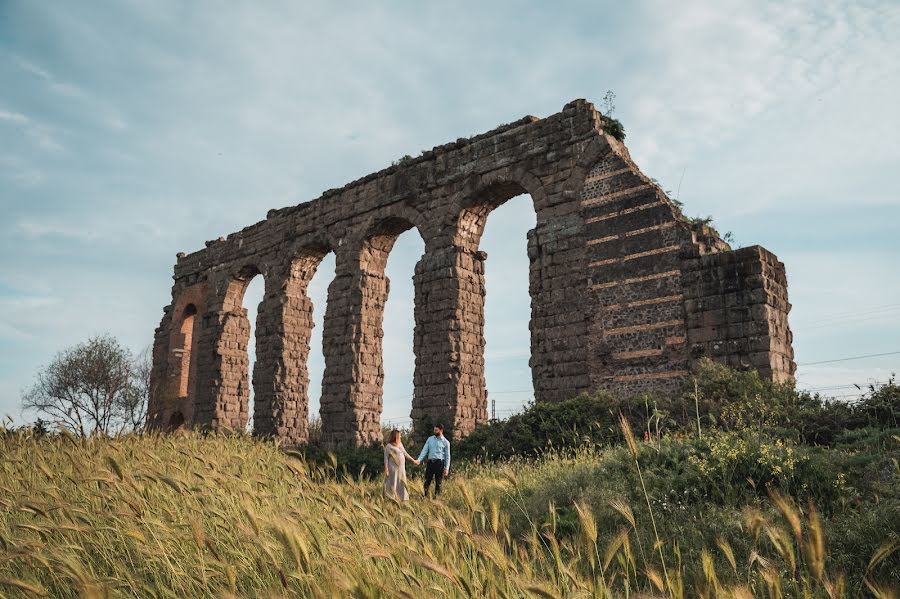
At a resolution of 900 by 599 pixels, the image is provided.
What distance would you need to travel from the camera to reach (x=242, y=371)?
21.5 m

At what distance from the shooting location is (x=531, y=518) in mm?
6738

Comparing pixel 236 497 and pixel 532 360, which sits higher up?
pixel 532 360

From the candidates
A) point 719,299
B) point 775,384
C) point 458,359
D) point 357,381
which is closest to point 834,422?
point 775,384

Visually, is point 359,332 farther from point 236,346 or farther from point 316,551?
point 316,551

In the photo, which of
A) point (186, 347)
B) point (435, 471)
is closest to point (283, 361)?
point (186, 347)

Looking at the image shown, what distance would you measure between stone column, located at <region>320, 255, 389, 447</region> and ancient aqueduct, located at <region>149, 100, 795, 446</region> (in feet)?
0.13

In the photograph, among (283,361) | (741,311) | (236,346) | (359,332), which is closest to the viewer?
(741,311)

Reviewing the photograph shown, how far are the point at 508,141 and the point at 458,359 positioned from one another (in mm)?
4726

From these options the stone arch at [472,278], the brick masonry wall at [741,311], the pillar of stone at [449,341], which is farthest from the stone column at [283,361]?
the brick masonry wall at [741,311]

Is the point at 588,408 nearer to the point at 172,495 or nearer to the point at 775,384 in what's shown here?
the point at 775,384

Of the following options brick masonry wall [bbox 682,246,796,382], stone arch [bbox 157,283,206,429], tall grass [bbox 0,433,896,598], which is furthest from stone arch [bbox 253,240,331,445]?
tall grass [bbox 0,433,896,598]

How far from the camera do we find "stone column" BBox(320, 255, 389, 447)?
16.6 meters

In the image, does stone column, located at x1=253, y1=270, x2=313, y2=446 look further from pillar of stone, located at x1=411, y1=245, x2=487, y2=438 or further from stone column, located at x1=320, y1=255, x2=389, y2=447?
pillar of stone, located at x1=411, y1=245, x2=487, y2=438

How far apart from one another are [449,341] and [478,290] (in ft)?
4.84
